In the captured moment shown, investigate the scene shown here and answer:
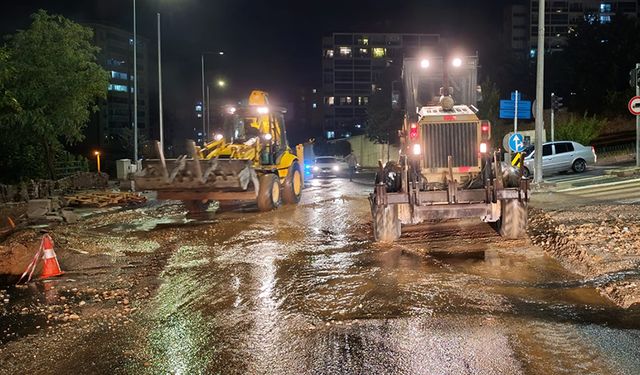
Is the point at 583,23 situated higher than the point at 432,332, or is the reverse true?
the point at 583,23

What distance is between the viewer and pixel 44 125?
22531 mm

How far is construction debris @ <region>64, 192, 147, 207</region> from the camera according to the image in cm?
1939

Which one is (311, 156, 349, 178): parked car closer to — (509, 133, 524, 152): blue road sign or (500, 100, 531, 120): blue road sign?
(500, 100, 531, 120): blue road sign

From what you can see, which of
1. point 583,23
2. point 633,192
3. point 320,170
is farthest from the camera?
point 583,23

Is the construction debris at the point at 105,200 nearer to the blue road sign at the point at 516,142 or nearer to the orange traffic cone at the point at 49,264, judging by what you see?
the orange traffic cone at the point at 49,264

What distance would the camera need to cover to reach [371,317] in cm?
655

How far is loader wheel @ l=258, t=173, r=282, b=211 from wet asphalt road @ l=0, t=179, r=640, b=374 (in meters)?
5.51

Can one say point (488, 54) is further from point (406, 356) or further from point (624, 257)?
point (406, 356)

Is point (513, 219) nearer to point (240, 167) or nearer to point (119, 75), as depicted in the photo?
point (240, 167)

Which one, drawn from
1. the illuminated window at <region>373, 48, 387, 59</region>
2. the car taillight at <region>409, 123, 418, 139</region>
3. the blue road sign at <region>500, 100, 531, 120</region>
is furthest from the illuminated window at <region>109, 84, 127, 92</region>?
the car taillight at <region>409, 123, 418, 139</region>

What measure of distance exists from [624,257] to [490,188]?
2.49 metres

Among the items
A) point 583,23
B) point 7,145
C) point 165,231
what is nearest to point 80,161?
point 7,145

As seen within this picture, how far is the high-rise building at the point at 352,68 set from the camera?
362 feet

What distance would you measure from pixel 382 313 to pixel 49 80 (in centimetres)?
1994
